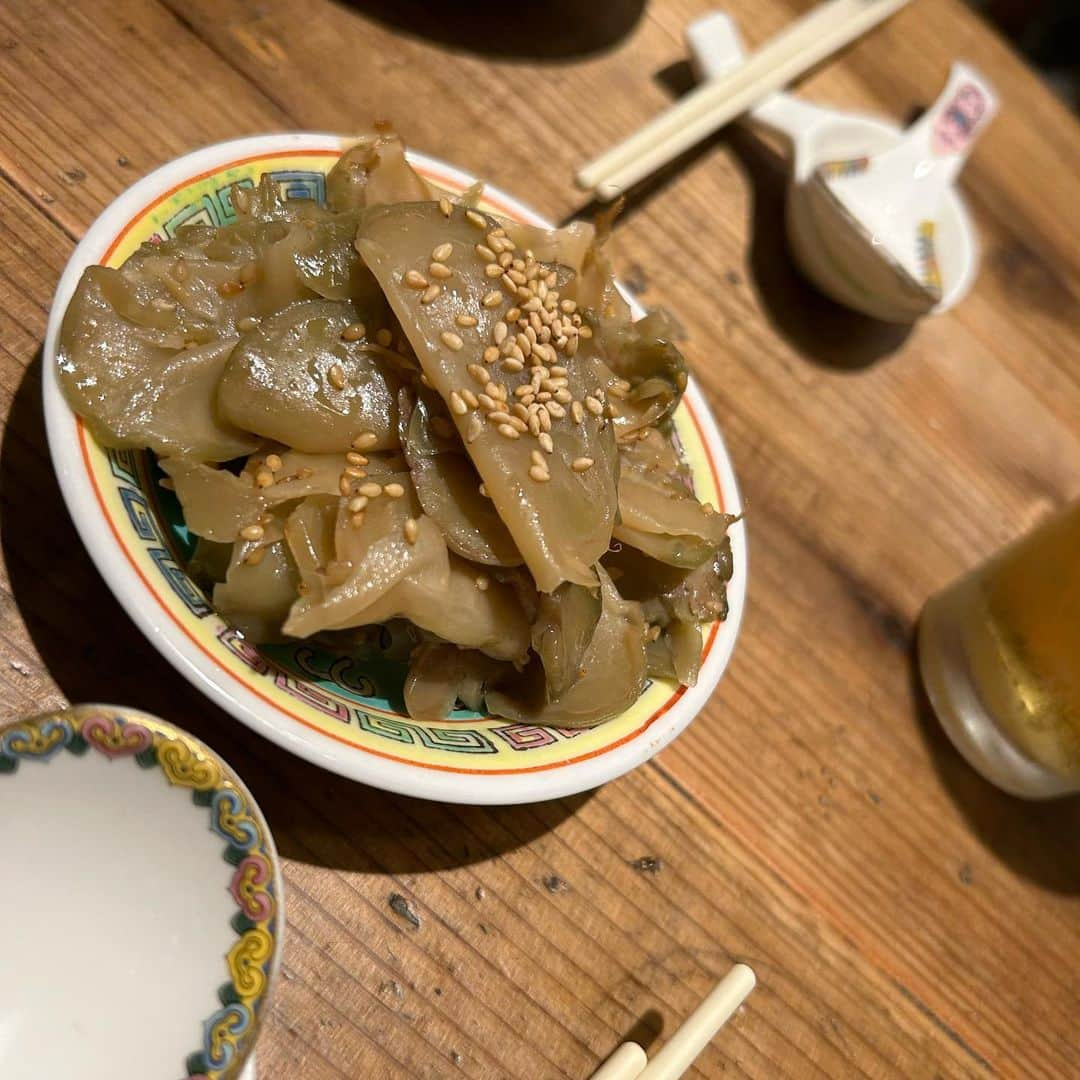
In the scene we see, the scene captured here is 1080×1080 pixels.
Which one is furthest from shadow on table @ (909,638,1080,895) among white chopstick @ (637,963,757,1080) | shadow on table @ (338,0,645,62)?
shadow on table @ (338,0,645,62)

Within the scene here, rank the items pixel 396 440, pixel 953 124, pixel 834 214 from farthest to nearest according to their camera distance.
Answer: pixel 953 124
pixel 834 214
pixel 396 440

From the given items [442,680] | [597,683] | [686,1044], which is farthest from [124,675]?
[686,1044]

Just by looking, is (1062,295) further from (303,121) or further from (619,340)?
(303,121)

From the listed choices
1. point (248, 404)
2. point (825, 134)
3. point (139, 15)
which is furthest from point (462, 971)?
point (825, 134)

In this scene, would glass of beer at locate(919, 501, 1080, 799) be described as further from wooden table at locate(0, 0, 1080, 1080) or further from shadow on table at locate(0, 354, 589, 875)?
shadow on table at locate(0, 354, 589, 875)

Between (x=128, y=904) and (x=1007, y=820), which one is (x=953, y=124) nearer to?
(x=1007, y=820)

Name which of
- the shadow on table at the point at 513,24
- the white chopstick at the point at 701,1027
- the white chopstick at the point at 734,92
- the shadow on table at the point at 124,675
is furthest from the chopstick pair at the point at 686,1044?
the shadow on table at the point at 513,24

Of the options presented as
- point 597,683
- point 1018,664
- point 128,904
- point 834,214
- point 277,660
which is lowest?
point 128,904
